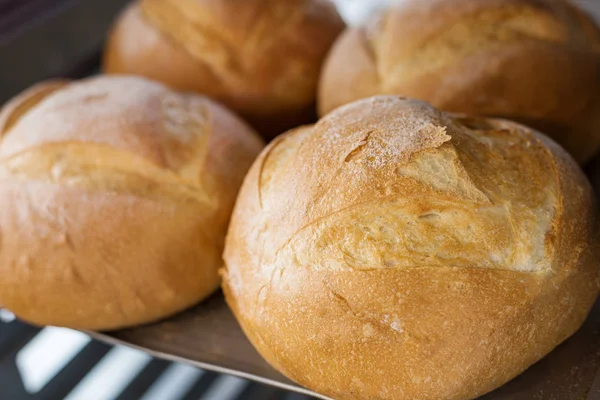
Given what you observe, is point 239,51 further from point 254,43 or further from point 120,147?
point 120,147

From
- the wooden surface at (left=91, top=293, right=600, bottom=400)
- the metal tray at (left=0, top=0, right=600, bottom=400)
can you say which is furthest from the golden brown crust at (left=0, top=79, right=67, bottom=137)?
the wooden surface at (left=91, top=293, right=600, bottom=400)

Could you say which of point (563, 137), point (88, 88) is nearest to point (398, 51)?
point (563, 137)

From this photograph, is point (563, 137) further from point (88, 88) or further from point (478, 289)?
point (88, 88)

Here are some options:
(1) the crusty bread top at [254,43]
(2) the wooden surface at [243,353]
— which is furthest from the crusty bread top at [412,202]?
(1) the crusty bread top at [254,43]

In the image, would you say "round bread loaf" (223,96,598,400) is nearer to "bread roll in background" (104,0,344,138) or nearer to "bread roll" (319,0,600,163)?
"bread roll" (319,0,600,163)

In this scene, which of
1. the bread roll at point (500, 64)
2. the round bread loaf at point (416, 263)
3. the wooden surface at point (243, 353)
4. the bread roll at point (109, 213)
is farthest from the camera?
the bread roll at point (500, 64)

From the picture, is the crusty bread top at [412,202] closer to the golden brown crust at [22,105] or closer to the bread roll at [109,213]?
the bread roll at [109,213]
